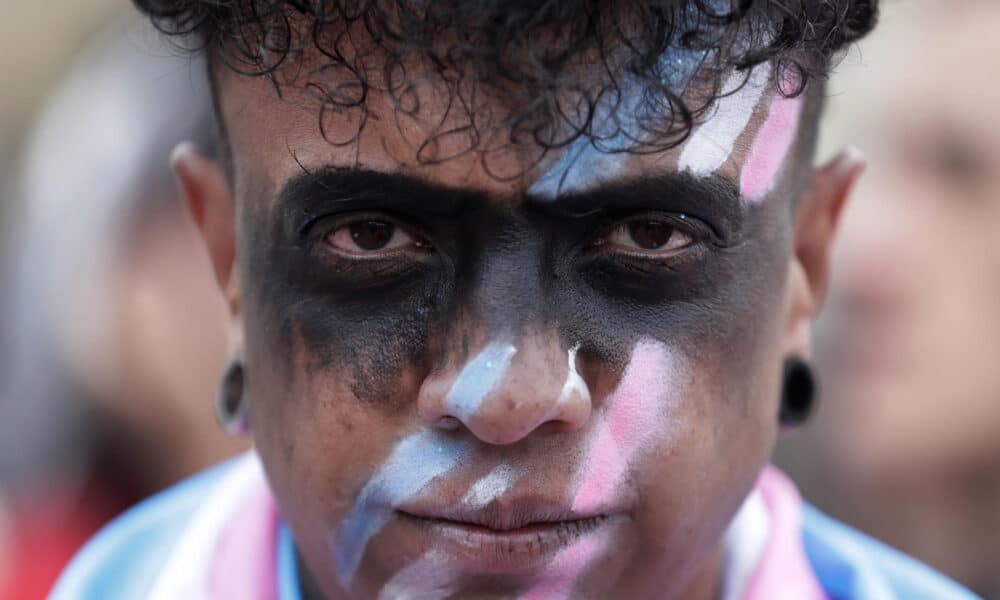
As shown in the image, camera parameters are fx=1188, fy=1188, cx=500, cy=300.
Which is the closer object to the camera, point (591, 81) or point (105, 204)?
point (591, 81)

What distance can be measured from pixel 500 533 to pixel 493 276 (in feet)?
0.91

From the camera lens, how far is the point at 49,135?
10.2 ft

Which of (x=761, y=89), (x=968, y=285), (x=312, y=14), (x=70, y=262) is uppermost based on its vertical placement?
(x=312, y=14)

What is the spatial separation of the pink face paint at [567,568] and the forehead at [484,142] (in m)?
0.38

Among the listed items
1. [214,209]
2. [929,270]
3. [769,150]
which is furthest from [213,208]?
[929,270]

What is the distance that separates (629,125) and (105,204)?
1904mm

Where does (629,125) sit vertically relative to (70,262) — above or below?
above

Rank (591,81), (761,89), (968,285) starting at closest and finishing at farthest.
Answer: (591,81) < (761,89) < (968,285)

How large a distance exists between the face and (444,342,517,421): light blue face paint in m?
1.78

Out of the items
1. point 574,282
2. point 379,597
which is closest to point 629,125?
point 574,282

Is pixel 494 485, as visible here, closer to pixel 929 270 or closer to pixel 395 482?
pixel 395 482

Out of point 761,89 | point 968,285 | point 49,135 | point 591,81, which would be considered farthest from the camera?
point 49,135

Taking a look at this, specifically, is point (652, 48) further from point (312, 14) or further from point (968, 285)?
point (968, 285)

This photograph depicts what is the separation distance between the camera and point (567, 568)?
1.30m
